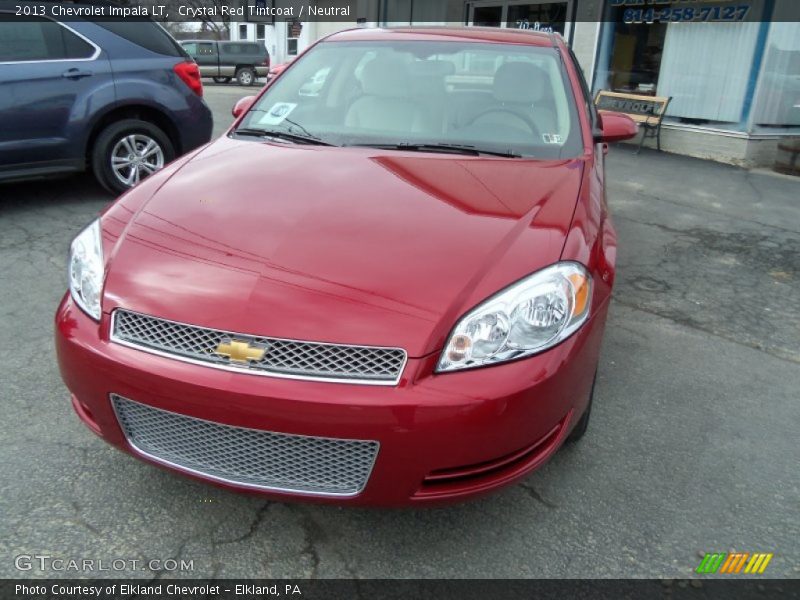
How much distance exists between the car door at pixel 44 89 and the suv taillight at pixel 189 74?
2.09ft

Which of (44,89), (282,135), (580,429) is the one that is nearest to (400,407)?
(580,429)

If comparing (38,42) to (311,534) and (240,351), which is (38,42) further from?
(311,534)

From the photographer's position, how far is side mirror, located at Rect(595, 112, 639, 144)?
336 cm

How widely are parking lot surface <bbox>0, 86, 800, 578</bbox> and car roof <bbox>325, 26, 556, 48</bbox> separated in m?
1.53

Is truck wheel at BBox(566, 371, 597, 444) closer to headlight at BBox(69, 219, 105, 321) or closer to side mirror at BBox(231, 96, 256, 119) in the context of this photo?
headlight at BBox(69, 219, 105, 321)

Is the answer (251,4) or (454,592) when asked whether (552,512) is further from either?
(251,4)

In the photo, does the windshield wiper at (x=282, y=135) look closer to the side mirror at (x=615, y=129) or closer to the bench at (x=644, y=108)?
the side mirror at (x=615, y=129)

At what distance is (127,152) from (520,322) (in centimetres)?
506

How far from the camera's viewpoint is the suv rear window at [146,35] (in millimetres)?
5793

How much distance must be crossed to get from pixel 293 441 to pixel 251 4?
114 ft

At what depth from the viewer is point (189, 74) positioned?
6113 mm

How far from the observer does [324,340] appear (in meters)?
1.79
